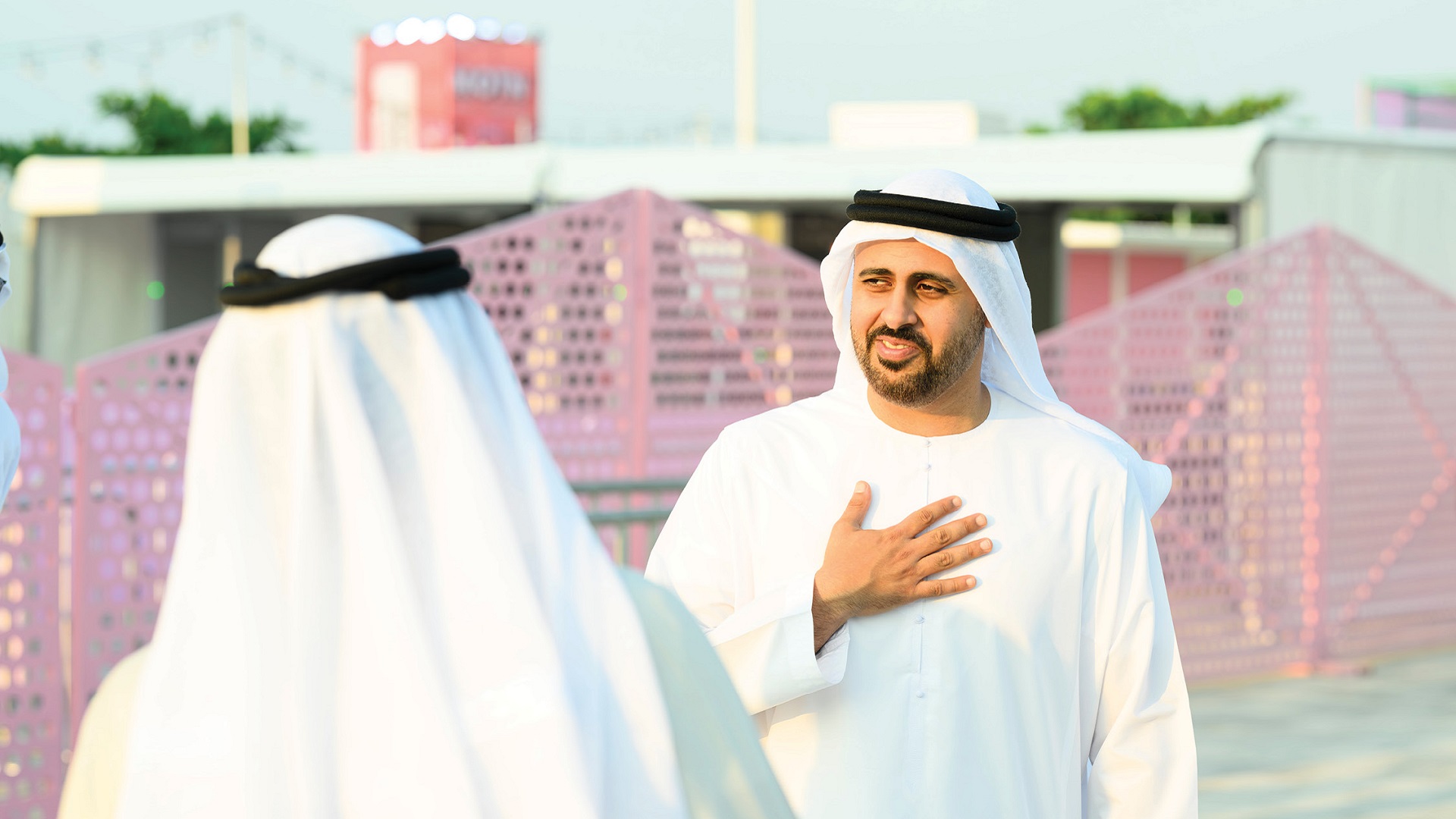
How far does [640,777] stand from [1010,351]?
1408 millimetres

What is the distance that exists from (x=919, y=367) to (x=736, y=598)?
500 millimetres

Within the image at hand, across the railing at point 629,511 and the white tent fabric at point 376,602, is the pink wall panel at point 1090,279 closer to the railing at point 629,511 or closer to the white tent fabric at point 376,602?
the railing at point 629,511

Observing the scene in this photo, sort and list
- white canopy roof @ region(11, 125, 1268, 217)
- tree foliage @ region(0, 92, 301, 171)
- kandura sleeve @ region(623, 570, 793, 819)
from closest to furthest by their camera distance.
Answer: kandura sleeve @ region(623, 570, 793, 819) → white canopy roof @ region(11, 125, 1268, 217) → tree foliage @ region(0, 92, 301, 171)

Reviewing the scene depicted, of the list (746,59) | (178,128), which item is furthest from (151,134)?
(746,59)

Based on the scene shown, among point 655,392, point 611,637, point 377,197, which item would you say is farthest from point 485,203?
point 611,637

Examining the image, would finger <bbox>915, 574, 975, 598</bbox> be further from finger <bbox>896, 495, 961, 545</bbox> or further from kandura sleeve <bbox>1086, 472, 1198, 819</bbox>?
kandura sleeve <bbox>1086, 472, 1198, 819</bbox>

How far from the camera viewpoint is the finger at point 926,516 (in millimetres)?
2406

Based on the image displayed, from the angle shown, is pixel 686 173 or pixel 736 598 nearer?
pixel 736 598

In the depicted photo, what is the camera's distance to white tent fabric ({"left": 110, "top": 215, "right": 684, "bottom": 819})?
4.00 ft

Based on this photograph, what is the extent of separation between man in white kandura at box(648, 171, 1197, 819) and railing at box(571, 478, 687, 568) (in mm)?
2733

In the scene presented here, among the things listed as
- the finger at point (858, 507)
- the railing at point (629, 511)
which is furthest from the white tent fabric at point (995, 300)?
the railing at point (629, 511)

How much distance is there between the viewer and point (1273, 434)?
8078 mm

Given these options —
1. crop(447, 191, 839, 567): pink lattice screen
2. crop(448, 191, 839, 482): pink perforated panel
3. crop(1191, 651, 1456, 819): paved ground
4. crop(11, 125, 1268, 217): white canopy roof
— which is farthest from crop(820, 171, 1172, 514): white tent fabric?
crop(11, 125, 1268, 217): white canopy roof

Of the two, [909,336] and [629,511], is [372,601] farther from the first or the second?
[629,511]
